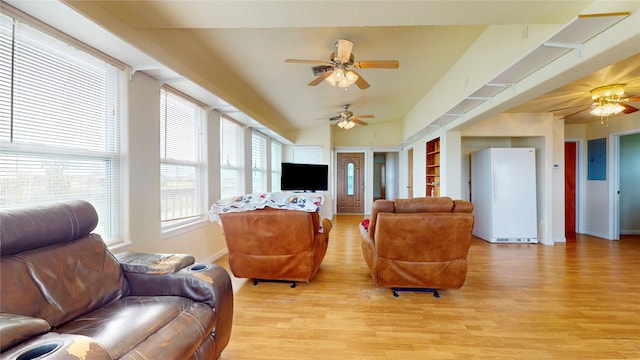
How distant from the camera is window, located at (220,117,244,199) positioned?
4.19 m

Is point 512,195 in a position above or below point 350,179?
below

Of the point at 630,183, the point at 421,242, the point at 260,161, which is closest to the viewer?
the point at 421,242

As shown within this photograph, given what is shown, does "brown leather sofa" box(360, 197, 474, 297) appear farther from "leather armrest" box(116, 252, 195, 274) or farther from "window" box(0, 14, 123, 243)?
"window" box(0, 14, 123, 243)

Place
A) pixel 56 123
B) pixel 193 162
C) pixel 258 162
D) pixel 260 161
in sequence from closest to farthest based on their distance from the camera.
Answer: pixel 56 123 < pixel 193 162 < pixel 258 162 < pixel 260 161

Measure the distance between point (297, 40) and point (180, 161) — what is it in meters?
1.96

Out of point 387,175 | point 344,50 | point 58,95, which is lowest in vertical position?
Result: point 387,175

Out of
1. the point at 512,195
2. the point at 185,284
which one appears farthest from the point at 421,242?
the point at 512,195

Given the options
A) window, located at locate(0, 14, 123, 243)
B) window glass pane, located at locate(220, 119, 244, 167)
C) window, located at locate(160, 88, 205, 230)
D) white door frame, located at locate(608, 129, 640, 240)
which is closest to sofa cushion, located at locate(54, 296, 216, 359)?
window, located at locate(0, 14, 123, 243)

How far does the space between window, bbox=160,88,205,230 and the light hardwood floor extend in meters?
1.22

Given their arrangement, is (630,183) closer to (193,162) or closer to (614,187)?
(614,187)

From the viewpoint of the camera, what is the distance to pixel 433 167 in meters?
5.64

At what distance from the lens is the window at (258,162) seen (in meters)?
5.54

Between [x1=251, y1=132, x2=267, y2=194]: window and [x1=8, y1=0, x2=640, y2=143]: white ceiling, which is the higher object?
[x1=8, y1=0, x2=640, y2=143]: white ceiling

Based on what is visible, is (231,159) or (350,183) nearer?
(231,159)
